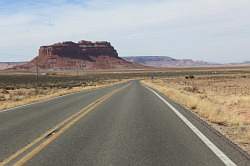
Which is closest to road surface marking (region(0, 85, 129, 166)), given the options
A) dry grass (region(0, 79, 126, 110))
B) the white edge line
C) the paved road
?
the paved road

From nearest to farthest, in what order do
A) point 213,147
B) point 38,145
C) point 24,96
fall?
point 213,147 < point 38,145 < point 24,96

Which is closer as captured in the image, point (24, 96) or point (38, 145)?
point (38, 145)

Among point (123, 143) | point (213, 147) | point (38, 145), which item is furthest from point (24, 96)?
point (213, 147)

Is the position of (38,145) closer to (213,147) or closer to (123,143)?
(123,143)

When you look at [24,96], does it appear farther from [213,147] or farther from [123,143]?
[213,147]

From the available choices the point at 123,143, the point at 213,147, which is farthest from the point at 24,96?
the point at 213,147

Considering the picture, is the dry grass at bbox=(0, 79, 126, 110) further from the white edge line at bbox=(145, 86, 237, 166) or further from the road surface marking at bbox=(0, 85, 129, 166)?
the white edge line at bbox=(145, 86, 237, 166)

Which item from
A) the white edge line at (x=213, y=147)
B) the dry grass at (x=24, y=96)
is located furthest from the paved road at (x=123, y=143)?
the dry grass at (x=24, y=96)

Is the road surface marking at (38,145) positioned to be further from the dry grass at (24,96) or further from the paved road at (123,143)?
the dry grass at (24,96)

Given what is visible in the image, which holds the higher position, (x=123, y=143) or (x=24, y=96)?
(x=123, y=143)

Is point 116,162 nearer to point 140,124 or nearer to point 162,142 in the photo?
point 162,142

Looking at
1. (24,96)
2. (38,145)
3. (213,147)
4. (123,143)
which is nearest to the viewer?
(213,147)

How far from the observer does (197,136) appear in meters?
10.8

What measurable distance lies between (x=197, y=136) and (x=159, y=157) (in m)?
2.85
